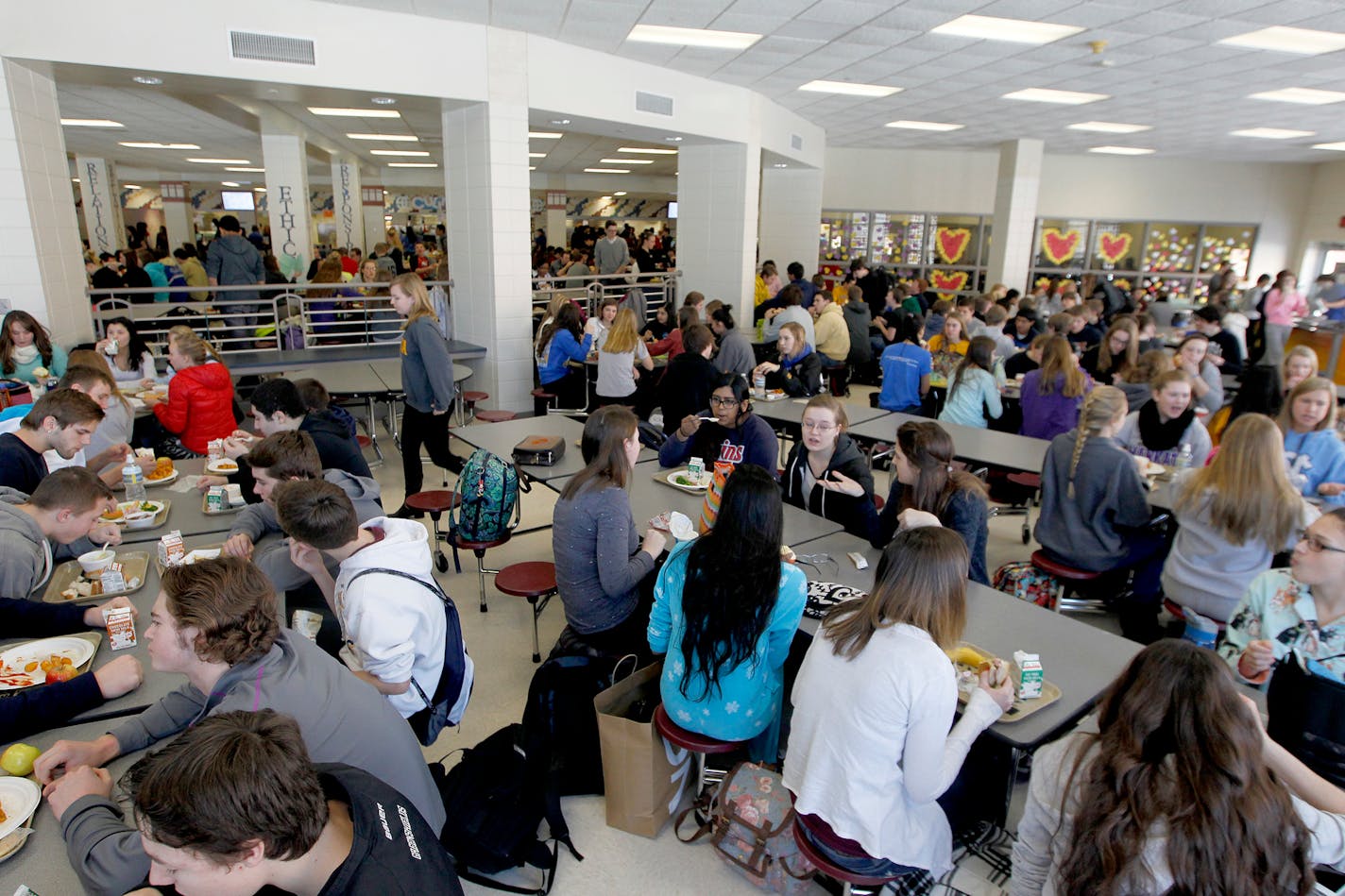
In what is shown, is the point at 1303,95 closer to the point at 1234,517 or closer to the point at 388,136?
the point at 1234,517

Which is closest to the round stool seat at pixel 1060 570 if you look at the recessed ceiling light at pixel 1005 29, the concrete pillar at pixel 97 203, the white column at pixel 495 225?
the recessed ceiling light at pixel 1005 29

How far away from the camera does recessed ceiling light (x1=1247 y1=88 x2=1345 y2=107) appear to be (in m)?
8.12

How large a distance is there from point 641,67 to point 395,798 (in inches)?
310

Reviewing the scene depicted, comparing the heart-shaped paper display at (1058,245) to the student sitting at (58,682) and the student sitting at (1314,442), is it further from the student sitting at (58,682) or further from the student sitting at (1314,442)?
the student sitting at (58,682)

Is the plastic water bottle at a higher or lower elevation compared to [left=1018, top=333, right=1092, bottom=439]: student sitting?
lower

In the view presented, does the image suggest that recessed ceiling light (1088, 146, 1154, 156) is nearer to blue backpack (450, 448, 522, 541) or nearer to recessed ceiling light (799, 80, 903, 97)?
recessed ceiling light (799, 80, 903, 97)

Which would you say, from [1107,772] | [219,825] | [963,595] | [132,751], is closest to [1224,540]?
[963,595]

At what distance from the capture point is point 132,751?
205cm

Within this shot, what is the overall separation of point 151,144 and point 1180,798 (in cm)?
1791

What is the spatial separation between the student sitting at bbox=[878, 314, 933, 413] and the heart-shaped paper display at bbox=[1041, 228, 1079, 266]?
1089 centimetres

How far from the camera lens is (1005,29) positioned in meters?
6.33

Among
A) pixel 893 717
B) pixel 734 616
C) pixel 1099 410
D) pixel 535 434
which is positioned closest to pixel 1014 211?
pixel 1099 410

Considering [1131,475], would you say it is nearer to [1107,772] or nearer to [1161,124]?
[1107,772]

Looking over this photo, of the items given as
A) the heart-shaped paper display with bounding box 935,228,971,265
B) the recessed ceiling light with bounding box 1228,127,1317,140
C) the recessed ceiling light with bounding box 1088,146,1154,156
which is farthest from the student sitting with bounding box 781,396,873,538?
the heart-shaped paper display with bounding box 935,228,971,265
